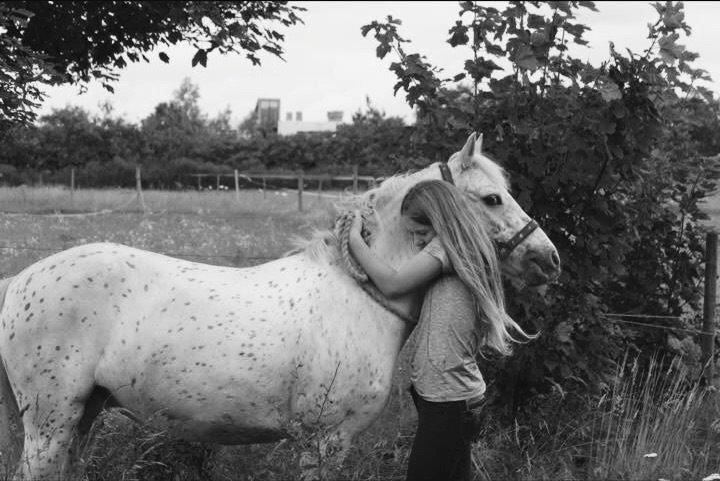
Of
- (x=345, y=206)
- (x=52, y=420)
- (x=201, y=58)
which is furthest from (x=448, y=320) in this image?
(x=201, y=58)

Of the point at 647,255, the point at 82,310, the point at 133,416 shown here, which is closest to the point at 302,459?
the point at 133,416

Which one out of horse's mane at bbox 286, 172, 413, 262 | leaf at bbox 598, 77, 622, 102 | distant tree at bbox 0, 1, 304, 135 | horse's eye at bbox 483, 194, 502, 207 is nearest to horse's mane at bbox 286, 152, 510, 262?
horse's mane at bbox 286, 172, 413, 262

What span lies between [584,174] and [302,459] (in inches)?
105

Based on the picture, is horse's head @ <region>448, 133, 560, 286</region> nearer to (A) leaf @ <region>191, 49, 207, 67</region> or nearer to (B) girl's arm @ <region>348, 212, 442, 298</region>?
(B) girl's arm @ <region>348, 212, 442, 298</region>

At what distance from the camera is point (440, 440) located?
11.2 feet

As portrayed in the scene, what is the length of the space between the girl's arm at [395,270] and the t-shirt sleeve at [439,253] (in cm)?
1

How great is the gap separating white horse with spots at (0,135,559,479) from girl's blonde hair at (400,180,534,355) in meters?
0.19

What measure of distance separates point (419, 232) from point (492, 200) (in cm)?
36

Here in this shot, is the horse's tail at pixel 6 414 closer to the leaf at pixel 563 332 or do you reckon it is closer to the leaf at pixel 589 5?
the leaf at pixel 563 332

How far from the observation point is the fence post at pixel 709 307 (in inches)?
245

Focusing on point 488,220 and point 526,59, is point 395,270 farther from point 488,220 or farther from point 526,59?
point 526,59

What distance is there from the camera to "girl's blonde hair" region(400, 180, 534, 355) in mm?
3465

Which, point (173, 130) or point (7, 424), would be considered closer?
point (7, 424)

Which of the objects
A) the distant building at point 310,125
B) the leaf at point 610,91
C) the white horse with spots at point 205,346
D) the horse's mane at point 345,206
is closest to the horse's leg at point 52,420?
the white horse with spots at point 205,346
